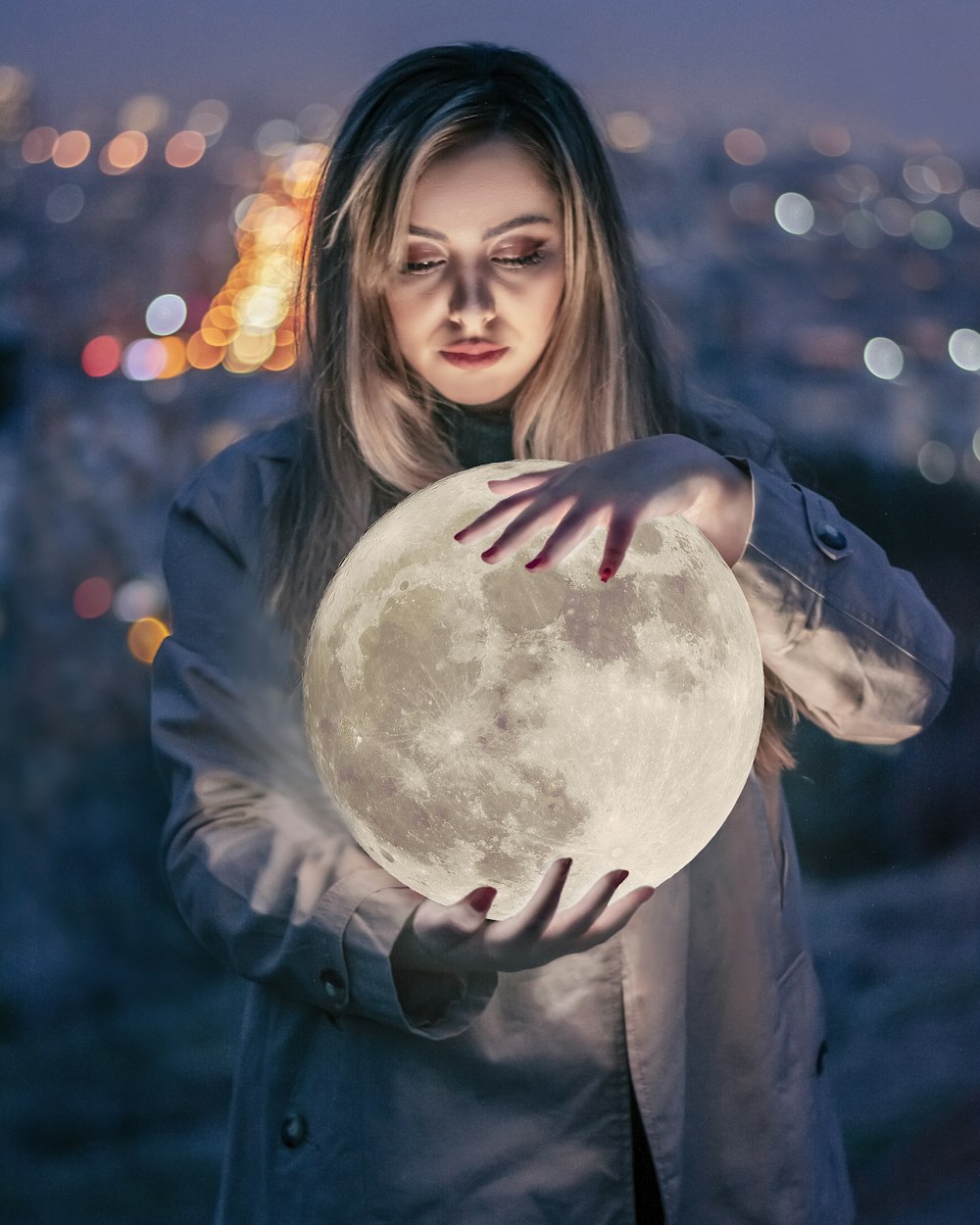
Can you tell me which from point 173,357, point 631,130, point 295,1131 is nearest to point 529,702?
point 295,1131

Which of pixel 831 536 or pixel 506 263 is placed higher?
pixel 506 263

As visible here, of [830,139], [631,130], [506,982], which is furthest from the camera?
[830,139]

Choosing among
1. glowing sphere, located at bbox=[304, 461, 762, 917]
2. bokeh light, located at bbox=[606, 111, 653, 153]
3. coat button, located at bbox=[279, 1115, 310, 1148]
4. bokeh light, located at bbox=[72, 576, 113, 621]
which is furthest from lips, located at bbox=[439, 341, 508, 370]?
bokeh light, located at bbox=[72, 576, 113, 621]

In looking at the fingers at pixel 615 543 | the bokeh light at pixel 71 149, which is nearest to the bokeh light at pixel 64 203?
the bokeh light at pixel 71 149

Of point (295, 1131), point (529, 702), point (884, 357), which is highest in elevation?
point (529, 702)

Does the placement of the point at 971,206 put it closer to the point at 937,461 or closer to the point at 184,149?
the point at 937,461

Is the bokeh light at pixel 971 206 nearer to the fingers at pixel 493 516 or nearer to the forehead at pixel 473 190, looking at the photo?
the forehead at pixel 473 190

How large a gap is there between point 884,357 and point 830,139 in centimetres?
54

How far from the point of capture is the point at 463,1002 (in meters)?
1.27

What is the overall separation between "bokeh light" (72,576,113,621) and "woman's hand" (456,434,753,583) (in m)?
1.96

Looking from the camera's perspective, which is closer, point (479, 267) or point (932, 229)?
point (479, 267)

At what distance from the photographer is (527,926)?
1.04 m

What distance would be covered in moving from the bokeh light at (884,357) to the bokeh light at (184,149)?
1538 mm

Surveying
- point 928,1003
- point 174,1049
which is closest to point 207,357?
point 174,1049
